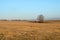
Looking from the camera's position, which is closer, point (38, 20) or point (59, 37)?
point (59, 37)

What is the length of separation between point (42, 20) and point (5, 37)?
75.6 feet

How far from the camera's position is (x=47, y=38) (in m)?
14.2

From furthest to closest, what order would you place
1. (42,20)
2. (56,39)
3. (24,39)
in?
(42,20) → (56,39) → (24,39)

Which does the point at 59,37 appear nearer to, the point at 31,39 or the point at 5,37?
the point at 31,39

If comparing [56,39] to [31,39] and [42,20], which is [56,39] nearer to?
[31,39]

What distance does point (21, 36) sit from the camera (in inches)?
544

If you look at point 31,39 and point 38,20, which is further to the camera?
point 38,20

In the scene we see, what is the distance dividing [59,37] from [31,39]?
2584 millimetres

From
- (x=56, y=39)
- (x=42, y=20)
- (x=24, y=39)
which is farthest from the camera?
(x=42, y=20)

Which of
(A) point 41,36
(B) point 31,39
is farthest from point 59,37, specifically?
(B) point 31,39

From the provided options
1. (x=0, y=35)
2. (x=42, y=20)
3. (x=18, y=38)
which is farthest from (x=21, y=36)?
(x=42, y=20)

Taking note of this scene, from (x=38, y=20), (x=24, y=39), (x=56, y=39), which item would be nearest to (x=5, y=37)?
(x=24, y=39)

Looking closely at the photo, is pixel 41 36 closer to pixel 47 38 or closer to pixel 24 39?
pixel 47 38

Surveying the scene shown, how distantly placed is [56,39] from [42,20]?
Answer: 72.2 feet
